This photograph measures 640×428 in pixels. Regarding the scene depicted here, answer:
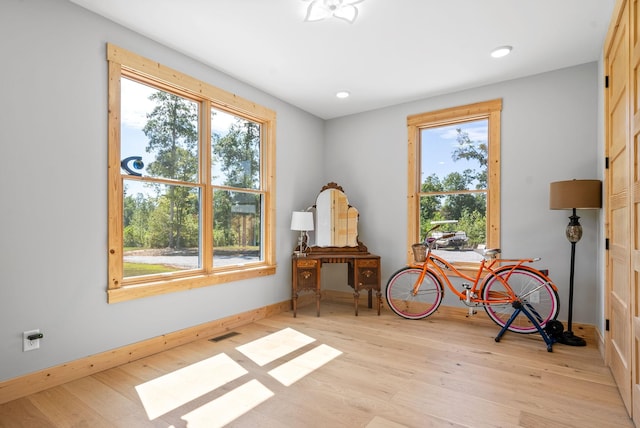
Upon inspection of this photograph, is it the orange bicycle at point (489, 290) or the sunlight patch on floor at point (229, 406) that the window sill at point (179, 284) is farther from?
the orange bicycle at point (489, 290)

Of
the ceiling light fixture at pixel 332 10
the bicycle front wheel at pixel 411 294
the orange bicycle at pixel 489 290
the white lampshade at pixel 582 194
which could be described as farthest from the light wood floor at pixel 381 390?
the ceiling light fixture at pixel 332 10

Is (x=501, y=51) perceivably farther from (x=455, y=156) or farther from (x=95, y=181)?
(x=95, y=181)

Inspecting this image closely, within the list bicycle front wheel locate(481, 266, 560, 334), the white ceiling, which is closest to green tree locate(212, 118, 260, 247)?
the white ceiling

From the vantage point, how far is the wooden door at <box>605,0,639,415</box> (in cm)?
209

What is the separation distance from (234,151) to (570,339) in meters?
3.92

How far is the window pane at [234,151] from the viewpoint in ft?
12.2

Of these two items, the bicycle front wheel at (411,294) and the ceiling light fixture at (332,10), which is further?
the bicycle front wheel at (411,294)

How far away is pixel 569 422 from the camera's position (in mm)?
1967

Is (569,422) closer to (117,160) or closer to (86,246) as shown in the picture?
(86,246)

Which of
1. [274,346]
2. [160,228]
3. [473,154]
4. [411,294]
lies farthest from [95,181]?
[473,154]

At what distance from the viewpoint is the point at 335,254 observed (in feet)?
14.7

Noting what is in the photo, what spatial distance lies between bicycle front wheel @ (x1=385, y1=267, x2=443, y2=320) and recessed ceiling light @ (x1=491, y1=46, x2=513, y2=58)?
2383 millimetres

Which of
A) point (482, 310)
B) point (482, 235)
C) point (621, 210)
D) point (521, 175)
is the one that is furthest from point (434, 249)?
point (621, 210)

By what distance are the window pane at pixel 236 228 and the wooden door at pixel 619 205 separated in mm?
3383
